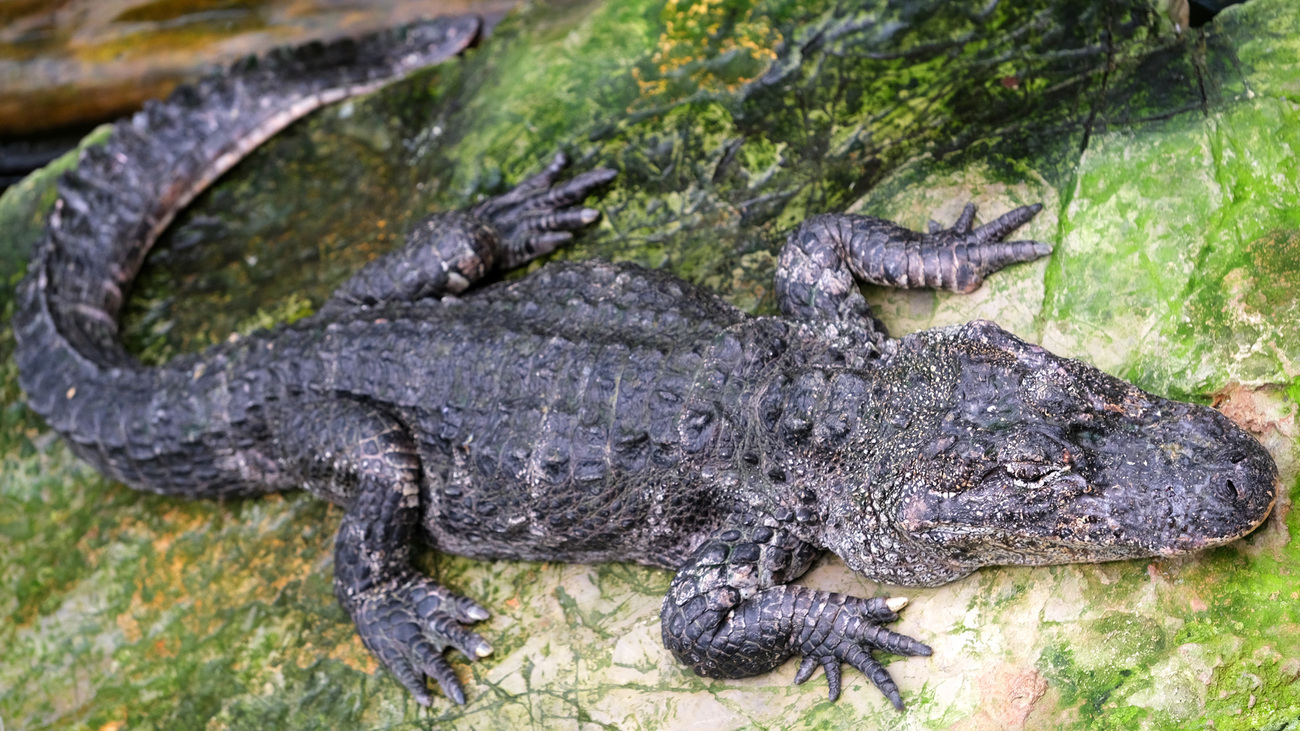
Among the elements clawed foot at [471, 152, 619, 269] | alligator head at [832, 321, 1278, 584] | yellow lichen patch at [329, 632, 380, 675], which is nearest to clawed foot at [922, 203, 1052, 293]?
alligator head at [832, 321, 1278, 584]

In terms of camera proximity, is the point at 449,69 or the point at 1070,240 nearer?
the point at 1070,240

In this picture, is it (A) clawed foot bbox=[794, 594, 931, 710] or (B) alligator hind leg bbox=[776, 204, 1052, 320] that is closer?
(A) clawed foot bbox=[794, 594, 931, 710]

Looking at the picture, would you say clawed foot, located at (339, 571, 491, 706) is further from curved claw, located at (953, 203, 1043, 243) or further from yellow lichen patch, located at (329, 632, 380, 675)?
curved claw, located at (953, 203, 1043, 243)

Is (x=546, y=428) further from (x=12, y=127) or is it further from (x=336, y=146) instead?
(x=12, y=127)

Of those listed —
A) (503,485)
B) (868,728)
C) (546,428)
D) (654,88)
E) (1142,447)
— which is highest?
(654,88)

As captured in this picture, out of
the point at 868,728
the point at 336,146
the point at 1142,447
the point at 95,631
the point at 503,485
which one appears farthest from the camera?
the point at 336,146

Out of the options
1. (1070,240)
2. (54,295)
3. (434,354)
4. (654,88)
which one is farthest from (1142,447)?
(54,295)

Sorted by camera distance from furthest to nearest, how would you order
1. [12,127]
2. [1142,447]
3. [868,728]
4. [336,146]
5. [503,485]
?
[12,127]
[336,146]
[503,485]
[868,728]
[1142,447]

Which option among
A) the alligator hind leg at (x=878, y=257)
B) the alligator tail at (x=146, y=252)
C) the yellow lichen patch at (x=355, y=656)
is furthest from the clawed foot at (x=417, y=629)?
the alligator hind leg at (x=878, y=257)

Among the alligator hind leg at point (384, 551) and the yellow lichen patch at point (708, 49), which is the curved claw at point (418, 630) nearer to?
the alligator hind leg at point (384, 551)
